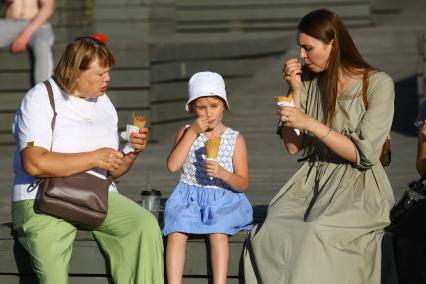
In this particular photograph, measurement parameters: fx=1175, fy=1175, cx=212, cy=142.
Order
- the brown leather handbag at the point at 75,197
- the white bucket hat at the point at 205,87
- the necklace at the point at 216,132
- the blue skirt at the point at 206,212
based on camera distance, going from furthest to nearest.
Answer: the necklace at the point at 216,132 → the white bucket hat at the point at 205,87 → the blue skirt at the point at 206,212 → the brown leather handbag at the point at 75,197

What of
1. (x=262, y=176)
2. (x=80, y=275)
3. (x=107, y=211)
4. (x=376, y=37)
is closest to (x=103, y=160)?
(x=107, y=211)

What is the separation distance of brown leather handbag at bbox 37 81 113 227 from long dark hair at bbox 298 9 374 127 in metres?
1.25

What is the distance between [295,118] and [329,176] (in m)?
0.46

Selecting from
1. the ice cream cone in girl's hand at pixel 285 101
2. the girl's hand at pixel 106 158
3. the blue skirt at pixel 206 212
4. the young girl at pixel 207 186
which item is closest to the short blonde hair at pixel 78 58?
the girl's hand at pixel 106 158

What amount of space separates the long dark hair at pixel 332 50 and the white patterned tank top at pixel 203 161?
21.8 inches

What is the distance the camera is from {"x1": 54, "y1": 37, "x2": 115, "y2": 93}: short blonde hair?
239 inches

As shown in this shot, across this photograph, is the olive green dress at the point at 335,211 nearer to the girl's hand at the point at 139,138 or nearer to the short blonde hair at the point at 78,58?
the girl's hand at the point at 139,138

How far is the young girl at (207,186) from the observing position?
19.9ft

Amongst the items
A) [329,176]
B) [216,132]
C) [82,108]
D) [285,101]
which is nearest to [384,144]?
[329,176]

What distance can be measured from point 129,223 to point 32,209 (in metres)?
0.51

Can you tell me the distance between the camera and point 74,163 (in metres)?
5.96

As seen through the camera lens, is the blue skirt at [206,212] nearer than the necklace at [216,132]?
Yes

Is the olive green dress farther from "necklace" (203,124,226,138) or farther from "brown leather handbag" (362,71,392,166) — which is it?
"necklace" (203,124,226,138)

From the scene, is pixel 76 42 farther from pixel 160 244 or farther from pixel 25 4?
pixel 25 4
